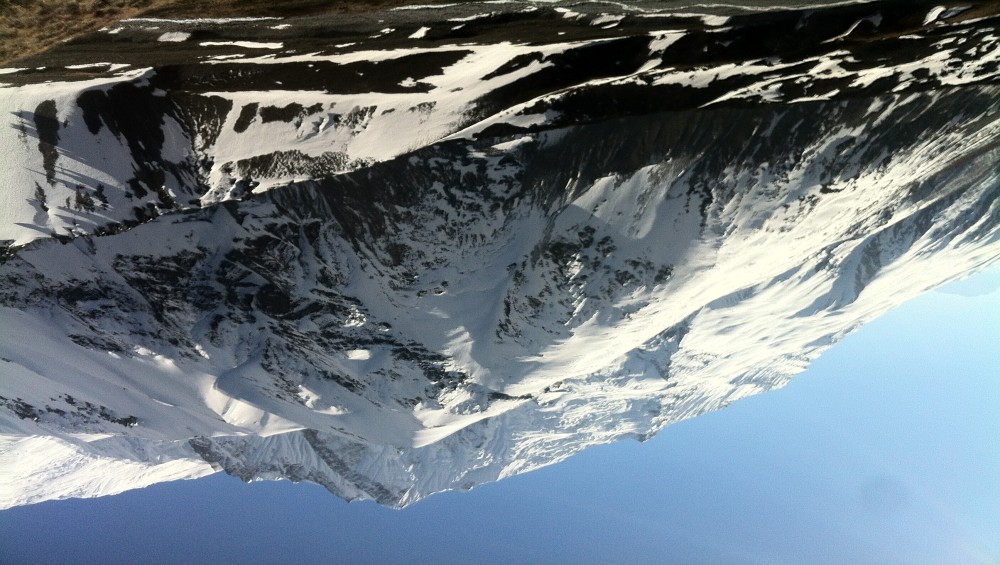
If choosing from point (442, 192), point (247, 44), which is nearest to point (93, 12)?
point (247, 44)

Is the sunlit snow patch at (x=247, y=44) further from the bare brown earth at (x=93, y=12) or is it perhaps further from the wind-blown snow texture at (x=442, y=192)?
the bare brown earth at (x=93, y=12)

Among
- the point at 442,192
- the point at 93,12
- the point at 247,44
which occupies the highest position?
the point at 93,12

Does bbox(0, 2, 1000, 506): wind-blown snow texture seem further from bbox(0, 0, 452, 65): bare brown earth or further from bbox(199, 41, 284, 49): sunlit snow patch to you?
bbox(0, 0, 452, 65): bare brown earth

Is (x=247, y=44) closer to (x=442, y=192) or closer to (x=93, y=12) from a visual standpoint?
(x=93, y=12)

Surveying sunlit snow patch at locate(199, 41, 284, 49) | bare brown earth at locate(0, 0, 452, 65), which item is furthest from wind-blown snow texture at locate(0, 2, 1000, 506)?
bare brown earth at locate(0, 0, 452, 65)

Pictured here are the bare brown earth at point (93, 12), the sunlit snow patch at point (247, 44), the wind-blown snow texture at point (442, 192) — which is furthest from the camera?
the sunlit snow patch at point (247, 44)

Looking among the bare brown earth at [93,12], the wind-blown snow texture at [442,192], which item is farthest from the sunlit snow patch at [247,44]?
the bare brown earth at [93,12]
